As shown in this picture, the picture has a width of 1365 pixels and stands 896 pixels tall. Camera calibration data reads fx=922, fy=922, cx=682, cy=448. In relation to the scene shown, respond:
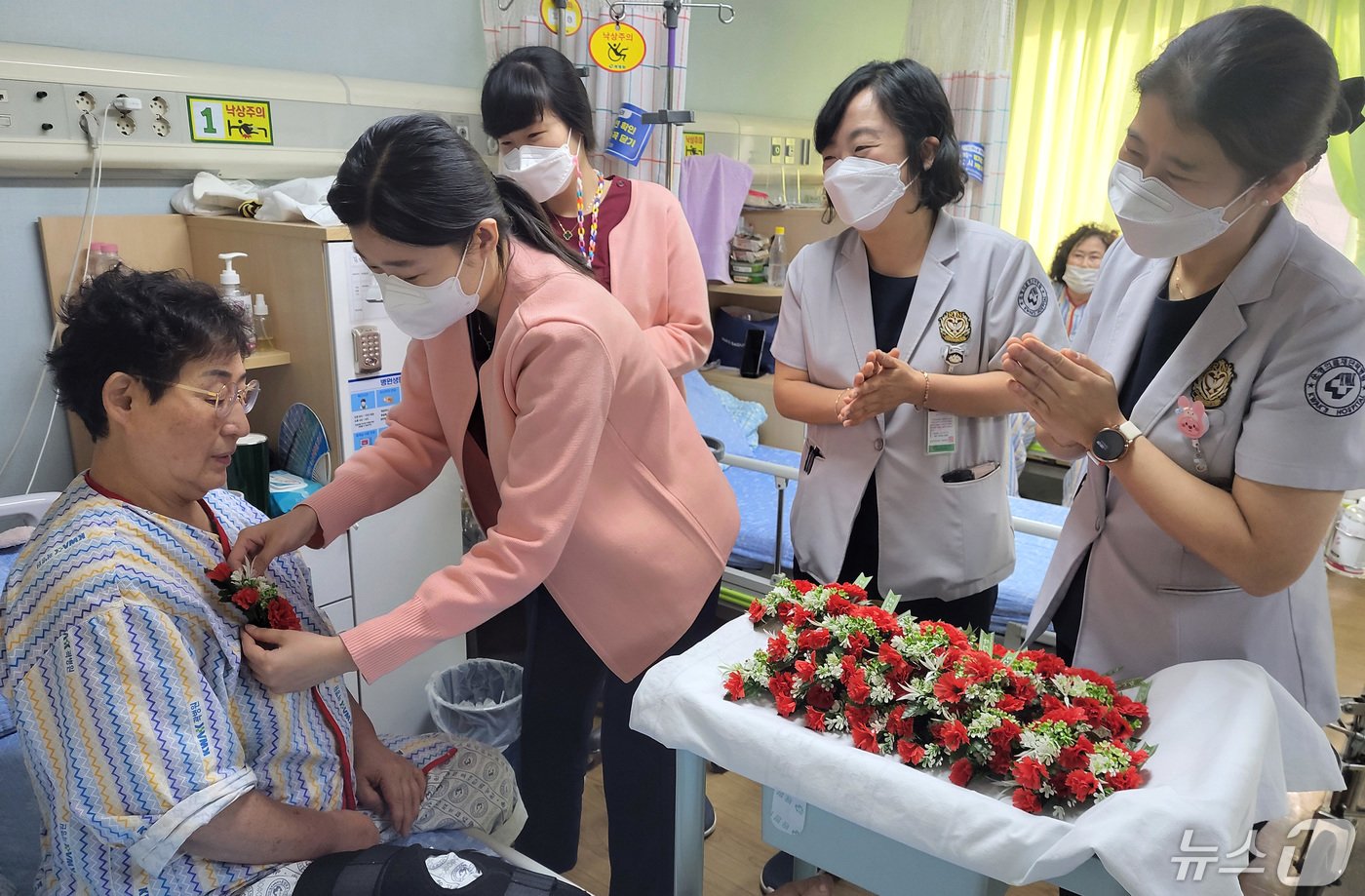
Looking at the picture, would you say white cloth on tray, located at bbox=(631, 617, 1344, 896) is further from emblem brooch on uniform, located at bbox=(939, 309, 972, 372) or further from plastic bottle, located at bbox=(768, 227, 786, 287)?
plastic bottle, located at bbox=(768, 227, 786, 287)

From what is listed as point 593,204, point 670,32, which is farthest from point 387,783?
point 670,32

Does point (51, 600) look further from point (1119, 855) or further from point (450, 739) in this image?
point (1119, 855)

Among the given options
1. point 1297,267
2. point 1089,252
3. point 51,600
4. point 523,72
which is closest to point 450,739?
point 51,600

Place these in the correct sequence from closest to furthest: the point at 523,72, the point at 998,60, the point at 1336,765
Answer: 1. the point at 1336,765
2. the point at 523,72
3. the point at 998,60

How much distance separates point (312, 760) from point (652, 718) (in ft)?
1.86

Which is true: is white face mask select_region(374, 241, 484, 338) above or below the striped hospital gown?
above

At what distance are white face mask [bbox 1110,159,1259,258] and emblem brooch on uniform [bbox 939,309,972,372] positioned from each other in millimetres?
459

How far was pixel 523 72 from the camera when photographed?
203cm

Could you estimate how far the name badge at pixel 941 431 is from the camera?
179cm

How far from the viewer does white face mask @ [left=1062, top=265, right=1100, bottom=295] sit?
3.90 m

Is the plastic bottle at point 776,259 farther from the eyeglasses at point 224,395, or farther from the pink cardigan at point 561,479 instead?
the eyeglasses at point 224,395

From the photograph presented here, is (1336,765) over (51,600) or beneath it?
beneath

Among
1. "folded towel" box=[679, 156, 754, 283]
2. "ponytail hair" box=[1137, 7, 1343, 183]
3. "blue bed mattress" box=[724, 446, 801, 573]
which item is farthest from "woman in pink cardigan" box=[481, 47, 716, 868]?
"folded towel" box=[679, 156, 754, 283]

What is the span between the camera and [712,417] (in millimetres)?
3506
